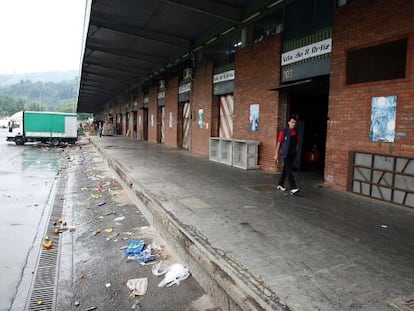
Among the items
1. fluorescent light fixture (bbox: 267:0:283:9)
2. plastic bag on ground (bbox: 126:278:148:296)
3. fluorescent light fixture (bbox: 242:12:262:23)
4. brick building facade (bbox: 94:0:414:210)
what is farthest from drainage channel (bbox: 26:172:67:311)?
fluorescent light fixture (bbox: 242:12:262:23)

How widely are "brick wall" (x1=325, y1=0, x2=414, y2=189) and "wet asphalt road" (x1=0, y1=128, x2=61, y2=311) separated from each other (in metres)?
6.80

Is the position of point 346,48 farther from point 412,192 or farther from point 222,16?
point 222,16

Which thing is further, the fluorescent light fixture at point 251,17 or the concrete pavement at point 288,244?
the fluorescent light fixture at point 251,17

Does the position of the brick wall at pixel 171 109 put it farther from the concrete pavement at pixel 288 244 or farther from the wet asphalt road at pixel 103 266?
the concrete pavement at pixel 288 244

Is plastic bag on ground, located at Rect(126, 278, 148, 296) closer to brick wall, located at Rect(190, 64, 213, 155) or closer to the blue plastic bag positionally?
the blue plastic bag

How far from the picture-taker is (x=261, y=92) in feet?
40.0

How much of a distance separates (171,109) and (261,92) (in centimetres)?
1240

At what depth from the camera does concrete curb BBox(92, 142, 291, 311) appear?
3.28m

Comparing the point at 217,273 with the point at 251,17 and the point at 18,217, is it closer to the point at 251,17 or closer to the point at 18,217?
the point at 18,217

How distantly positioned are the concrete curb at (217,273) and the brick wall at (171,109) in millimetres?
16895

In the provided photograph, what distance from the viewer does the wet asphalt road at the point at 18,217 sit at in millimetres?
4871

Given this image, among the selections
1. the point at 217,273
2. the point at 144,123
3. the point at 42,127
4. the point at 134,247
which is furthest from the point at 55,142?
the point at 217,273

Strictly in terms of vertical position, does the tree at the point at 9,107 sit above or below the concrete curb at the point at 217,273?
above

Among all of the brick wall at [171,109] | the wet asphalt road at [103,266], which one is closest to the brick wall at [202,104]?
the brick wall at [171,109]
